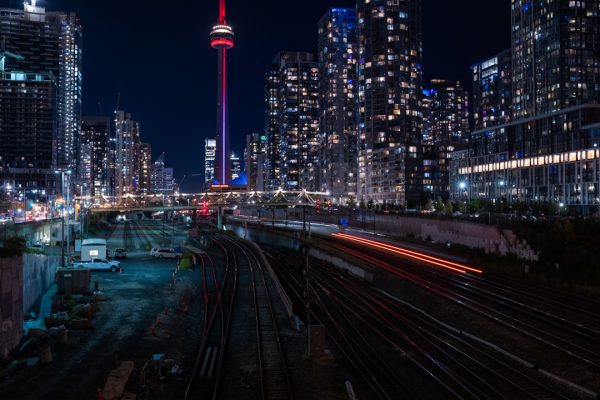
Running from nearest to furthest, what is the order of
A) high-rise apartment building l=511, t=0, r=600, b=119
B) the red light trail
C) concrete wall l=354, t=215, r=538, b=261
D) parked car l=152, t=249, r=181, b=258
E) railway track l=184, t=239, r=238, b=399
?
railway track l=184, t=239, r=238, b=399
the red light trail
concrete wall l=354, t=215, r=538, b=261
parked car l=152, t=249, r=181, b=258
high-rise apartment building l=511, t=0, r=600, b=119

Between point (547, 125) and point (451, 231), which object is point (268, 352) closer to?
point (451, 231)

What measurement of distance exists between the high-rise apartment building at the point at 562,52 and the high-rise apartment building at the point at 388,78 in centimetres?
3690

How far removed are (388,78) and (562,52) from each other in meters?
54.3

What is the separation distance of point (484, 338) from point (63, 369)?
64.2 ft

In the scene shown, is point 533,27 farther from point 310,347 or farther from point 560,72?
point 310,347

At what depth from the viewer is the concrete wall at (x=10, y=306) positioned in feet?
74.9

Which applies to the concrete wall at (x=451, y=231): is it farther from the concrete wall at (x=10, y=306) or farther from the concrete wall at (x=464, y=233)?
the concrete wall at (x=10, y=306)

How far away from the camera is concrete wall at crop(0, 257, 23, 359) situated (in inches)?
899

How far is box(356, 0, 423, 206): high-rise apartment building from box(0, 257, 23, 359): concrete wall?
550 ft

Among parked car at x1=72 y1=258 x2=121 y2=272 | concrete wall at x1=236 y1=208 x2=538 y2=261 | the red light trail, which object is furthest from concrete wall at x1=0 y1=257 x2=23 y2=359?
concrete wall at x1=236 y1=208 x2=538 y2=261

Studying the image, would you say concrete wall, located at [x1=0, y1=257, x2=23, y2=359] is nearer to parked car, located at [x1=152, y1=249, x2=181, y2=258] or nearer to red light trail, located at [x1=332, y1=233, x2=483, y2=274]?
red light trail, located at [x1=332, y1=233, x2=483, y2=274]

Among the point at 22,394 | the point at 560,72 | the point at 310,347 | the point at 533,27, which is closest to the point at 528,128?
the point at 560,72

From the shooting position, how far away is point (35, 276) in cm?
3541

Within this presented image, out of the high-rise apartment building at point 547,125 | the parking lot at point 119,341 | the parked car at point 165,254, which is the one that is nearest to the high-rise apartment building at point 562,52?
the high-rise apartment building at point 547,125
